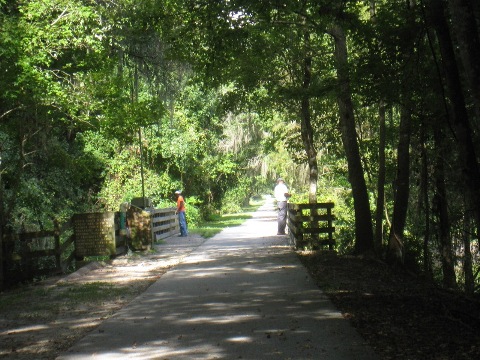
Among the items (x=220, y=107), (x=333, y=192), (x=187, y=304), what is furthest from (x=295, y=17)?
(x=333, y=192)

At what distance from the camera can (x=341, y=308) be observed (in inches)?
394

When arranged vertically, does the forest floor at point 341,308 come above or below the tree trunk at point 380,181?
below

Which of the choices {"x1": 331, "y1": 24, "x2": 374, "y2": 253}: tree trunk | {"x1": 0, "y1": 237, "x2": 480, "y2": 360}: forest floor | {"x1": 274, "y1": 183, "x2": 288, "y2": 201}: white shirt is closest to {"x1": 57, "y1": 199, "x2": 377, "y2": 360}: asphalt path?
{"x1": 0, "y1": 237, "x2": 480, "y2": 360}: forest floor

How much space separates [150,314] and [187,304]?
884 millimetres

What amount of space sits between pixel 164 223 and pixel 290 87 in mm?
8758

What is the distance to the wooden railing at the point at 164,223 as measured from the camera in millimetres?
24225

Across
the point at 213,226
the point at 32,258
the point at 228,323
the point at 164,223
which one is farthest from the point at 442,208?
the point at 213,226

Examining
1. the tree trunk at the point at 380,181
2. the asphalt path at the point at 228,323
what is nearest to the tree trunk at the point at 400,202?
the tree trunk at the point at 380,181

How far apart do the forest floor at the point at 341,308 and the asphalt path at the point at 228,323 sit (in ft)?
0.91

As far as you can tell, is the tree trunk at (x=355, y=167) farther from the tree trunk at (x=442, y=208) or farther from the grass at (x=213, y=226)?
the grass at (x=213, y=226)

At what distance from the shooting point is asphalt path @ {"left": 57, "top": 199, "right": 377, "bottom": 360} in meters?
7.46

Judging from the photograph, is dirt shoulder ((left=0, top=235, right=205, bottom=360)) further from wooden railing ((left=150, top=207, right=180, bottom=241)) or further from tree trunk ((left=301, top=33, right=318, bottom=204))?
tree trunk ((left=301, top=33, right=318, bottom=204))

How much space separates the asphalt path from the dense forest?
2392 millimetres

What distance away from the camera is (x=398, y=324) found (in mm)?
8773
